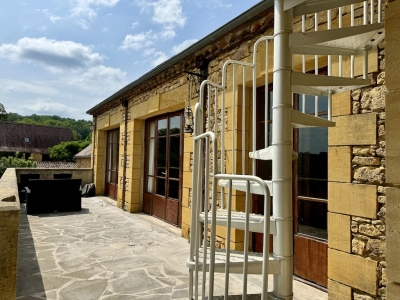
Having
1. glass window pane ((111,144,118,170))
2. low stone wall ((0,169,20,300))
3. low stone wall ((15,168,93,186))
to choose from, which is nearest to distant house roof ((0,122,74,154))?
low stone wall ((15,168,93,186))

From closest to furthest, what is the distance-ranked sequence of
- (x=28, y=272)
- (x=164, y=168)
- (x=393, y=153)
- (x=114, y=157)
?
(x=393, y=153) < (x=28, y=272) < (x=164, y=168) < (x=114, y=157)

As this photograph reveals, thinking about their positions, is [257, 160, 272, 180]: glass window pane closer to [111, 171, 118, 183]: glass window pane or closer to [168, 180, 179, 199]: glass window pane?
[168, 180, 179, 199]: glass window pane

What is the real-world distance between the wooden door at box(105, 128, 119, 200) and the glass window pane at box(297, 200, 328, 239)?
654 centimetres

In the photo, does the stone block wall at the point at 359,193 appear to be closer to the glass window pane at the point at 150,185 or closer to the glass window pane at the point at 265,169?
the glass window pane at the point at 265,169

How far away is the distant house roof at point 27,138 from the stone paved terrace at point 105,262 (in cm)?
2679

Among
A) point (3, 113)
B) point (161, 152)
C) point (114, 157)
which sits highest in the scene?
point (3, 113)

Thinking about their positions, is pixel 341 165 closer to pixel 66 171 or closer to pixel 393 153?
pixel 393 153

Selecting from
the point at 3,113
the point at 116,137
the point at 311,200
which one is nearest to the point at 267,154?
the point at 311,200

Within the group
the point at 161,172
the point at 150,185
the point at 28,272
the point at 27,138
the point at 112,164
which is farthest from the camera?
the point at 27,138

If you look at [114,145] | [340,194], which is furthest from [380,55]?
[114,145]

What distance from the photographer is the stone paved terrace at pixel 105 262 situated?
8.50 feet

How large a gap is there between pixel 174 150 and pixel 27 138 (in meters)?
29.7

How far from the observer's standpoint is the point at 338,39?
5.89ft

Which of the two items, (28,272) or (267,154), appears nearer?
(267,154)
